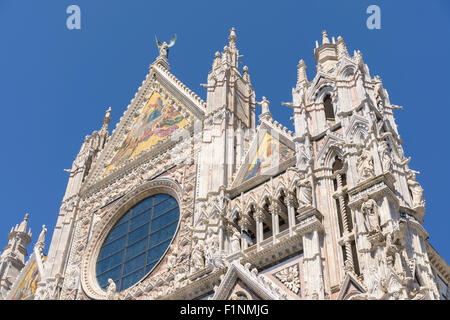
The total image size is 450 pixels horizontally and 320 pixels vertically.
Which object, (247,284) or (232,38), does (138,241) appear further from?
(232,38)

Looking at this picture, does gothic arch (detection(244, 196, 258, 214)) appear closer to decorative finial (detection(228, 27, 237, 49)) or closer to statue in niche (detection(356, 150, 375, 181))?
statue in niche (detection(356, 150, 375, 181))

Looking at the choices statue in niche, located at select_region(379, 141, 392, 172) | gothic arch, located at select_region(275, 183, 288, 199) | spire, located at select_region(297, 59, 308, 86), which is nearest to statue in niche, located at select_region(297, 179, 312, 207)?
gothic arch, located at select_region(275, 183, 288, 199)

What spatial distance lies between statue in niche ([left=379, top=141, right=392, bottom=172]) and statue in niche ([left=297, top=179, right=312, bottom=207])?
205 centimetres

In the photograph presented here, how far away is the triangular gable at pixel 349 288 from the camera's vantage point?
13531mm

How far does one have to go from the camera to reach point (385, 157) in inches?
606

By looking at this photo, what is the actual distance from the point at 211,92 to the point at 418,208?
1019 cm

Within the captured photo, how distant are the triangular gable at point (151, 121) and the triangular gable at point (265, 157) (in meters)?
3.64

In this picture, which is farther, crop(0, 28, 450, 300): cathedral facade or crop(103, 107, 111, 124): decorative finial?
crop(103, 107, 111, 124): decorative finial

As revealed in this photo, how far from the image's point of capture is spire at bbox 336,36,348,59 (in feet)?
63.9

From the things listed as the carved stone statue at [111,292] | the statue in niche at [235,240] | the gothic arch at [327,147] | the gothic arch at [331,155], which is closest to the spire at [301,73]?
the gothic arch at [327,147]

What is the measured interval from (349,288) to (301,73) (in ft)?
29.3

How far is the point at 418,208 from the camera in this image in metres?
15.4

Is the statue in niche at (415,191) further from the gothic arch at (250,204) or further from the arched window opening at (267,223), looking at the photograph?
the gothic arch at (250,204)
